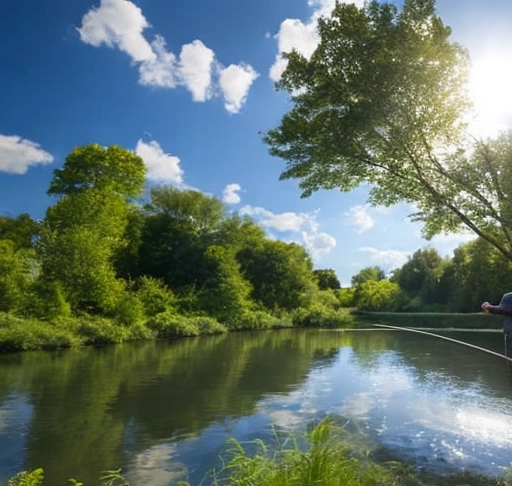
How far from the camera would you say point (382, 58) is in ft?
28.1

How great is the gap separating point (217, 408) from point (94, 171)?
3140cm

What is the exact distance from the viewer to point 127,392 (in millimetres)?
13375

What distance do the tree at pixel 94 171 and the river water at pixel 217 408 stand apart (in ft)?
67.4

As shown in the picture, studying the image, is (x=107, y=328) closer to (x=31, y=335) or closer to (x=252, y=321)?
(x=31, y=335)

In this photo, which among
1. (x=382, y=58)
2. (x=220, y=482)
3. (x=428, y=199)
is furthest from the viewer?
(x=428, y=199)

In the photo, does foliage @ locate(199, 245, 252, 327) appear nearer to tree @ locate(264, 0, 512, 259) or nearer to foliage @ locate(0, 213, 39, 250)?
foliage @ locate(0, 213, 39, 250)

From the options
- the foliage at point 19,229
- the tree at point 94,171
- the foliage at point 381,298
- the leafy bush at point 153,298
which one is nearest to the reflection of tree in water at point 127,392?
the leafy bush at point 153,298

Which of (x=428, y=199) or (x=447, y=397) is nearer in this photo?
(x=428, y=199)

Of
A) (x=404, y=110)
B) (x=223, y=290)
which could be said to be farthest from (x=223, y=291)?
(x=404, y=110)

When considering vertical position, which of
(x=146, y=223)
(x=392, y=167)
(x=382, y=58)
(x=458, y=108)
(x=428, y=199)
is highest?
(x=146, y=223)

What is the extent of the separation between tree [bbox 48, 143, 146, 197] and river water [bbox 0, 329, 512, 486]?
67.4 feet

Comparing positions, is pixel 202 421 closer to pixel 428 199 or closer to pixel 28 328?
pixel 428 199

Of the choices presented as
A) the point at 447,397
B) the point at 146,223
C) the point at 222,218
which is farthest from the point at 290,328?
the point at 447,397

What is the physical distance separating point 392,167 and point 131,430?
7.53 metres
